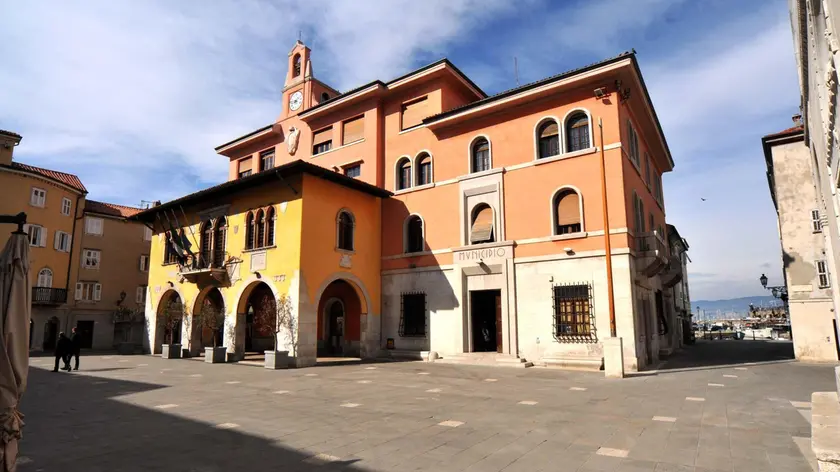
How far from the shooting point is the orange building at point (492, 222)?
57.8 feet

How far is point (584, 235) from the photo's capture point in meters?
17.6

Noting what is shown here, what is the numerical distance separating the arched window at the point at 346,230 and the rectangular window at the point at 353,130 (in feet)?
18.1

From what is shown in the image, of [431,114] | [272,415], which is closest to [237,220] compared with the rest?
[431,114]

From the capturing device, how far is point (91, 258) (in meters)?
34.5

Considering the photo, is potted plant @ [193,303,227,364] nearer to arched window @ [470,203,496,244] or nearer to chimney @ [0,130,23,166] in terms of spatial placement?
arched window @ [470,203,496,244]

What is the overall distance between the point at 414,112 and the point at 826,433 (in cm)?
2112

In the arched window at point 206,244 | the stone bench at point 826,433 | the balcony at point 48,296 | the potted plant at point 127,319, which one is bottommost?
the stone bench at point 826,433

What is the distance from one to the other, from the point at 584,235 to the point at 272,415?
1305 centimetres

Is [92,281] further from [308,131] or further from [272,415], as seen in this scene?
[272,415]

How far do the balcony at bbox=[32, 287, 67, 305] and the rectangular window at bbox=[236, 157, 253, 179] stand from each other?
14.5 m

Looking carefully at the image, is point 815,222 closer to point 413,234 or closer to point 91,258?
point 413,234

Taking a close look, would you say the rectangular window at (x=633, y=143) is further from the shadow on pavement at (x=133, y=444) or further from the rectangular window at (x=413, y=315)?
the shadow on pavement at (x=133, y=444)

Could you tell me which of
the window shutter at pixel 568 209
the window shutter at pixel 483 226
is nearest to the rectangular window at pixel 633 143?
the window shutter at pixel 568 209

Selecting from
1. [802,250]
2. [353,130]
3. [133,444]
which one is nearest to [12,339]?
[133,444]
